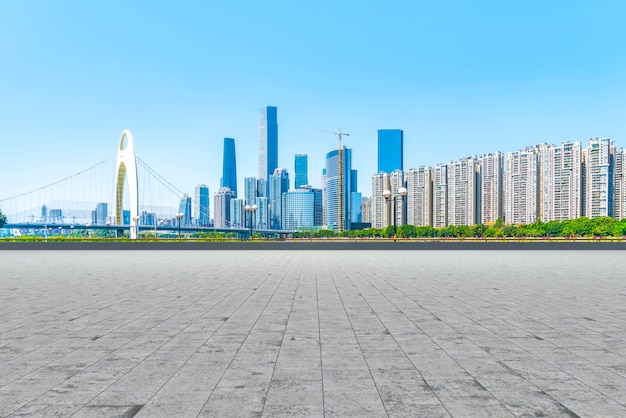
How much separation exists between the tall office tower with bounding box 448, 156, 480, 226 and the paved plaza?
3931 inches

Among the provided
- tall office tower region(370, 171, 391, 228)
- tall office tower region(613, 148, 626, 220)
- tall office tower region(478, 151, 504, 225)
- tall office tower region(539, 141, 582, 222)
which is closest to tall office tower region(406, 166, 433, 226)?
tall office tower region(370, 171, 391, 228)

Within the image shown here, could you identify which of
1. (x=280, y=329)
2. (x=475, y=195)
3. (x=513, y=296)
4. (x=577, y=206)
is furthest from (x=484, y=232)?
(x=280, y=329)

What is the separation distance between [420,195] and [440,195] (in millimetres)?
5456

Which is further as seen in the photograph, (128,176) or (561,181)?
(561,181)

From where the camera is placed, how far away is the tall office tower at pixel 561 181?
83000mm

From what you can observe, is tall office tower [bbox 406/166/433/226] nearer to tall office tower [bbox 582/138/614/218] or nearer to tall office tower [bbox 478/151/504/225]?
tall office tower [bbox 478/151/504/225]

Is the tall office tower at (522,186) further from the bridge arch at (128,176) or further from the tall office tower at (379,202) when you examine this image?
the bridge arch at (128,176)

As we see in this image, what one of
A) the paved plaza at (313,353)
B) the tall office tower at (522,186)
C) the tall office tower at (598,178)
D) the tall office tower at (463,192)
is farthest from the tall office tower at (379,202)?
the paved plaza at (313,353)

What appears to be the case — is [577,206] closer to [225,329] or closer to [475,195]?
[475,195]

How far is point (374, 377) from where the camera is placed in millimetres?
4125

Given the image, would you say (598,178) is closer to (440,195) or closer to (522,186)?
(522,186)

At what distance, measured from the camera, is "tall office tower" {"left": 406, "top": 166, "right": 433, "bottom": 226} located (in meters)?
110

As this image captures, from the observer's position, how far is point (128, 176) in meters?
58.0

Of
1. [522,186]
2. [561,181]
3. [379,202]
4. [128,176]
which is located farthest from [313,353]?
[379,202]
